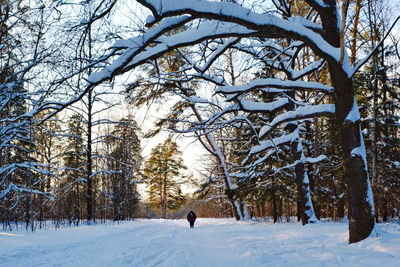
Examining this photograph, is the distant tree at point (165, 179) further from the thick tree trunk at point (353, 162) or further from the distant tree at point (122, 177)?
the thick tree trunk at point (353, 162)

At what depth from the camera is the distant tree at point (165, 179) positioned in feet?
125

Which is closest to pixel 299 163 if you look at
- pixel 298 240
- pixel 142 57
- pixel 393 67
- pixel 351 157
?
pixel 298 240

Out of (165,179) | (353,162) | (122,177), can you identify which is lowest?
(353,162)

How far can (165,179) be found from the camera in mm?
38000

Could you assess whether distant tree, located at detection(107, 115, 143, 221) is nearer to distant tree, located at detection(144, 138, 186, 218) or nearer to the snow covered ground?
the snow covered ground

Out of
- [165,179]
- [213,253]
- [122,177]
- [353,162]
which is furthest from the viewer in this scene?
[165,179]

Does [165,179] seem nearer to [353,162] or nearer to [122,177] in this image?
[122,177]

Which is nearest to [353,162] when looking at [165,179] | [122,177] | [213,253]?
[213,253]

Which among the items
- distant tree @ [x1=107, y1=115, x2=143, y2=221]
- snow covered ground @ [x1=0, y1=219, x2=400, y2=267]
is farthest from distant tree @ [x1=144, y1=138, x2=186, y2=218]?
snow covered ground @ [x1=0, y1=219, x2=400, y2=267]

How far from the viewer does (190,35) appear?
482cm

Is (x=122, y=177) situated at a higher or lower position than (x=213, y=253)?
higher

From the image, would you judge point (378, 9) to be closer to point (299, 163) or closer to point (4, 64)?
point (299, 163)

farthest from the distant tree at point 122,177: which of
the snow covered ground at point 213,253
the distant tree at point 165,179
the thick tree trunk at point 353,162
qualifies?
the distant tree at point 165,179

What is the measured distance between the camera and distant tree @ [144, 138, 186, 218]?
125ft
